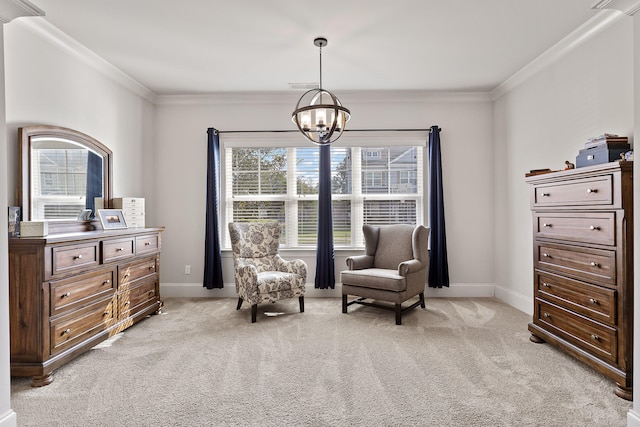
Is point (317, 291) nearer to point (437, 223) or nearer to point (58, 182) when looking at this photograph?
point (437, 223)

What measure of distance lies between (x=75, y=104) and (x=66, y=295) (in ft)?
6.17

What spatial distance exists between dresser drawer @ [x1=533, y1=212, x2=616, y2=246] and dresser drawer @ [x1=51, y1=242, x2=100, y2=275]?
3715mm

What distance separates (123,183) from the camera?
4234 millimetres

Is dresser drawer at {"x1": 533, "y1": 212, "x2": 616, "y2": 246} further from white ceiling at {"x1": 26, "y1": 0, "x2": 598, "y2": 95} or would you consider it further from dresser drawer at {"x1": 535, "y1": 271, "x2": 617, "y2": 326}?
white ceiling at {"x1": 26, "y1": 0, "x2": 598, "y2": 95}

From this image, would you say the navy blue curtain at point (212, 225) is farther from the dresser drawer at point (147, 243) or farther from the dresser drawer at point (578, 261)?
→ the dresser drawer at point (578, 261)

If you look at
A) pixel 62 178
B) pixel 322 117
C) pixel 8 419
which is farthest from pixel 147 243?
pixel 322 117

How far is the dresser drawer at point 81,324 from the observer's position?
2545 millimetres

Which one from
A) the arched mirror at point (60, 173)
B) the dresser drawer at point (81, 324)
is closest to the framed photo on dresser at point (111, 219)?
the arched mirror at point (60, 173)

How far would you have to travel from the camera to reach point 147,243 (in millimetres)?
3768

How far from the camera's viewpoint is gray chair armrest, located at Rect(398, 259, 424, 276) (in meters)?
3.72

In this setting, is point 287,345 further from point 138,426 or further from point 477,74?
point 477,74

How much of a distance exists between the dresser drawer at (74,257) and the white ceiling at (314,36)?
1.81 m

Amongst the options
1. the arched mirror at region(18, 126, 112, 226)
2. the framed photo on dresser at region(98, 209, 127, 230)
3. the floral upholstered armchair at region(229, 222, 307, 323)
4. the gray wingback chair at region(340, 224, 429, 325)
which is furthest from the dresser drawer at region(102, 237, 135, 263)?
the gray wingback chair at region(340, 224, 429, 325)

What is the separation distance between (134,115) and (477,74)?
13.5 ft
